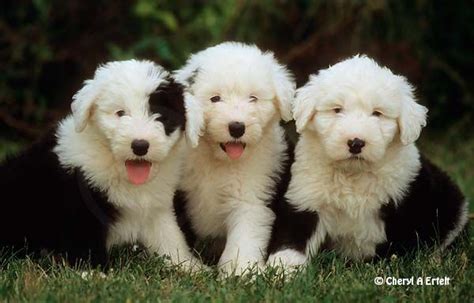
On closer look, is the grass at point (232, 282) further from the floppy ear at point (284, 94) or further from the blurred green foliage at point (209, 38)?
the blurred green foliage at point (209, 38)

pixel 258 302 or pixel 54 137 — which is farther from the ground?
pixel 54 137

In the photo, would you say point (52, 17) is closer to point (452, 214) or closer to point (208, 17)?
point (208, 17)

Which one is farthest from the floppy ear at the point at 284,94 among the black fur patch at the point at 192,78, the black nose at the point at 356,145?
the black nose at the point at 356,145

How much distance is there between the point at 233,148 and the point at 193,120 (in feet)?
1.42

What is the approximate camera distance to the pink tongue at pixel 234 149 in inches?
234

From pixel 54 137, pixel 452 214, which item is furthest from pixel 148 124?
pixel 452 214

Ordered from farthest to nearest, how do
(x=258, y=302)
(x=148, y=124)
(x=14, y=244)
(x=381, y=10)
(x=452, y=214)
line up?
(x=381, y=10), (x=452, y=214), (x=14, y=244), (x=148, y=124), (x=258, y=302)

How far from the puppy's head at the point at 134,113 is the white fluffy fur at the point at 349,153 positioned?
2.75 feet

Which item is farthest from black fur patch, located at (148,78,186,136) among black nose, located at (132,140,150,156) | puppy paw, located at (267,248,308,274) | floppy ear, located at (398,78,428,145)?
floppy ear, located at (398,78,428,145)

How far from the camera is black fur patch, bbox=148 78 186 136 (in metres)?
5.53

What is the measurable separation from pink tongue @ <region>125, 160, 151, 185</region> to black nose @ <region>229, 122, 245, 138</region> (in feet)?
1.90

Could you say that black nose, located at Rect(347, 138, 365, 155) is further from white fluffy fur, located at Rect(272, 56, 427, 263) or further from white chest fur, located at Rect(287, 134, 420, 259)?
white chest fur, located at Rect(287, 134, 420, 259)

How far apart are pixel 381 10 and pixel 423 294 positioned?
6.54m

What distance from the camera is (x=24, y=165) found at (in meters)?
5.96
